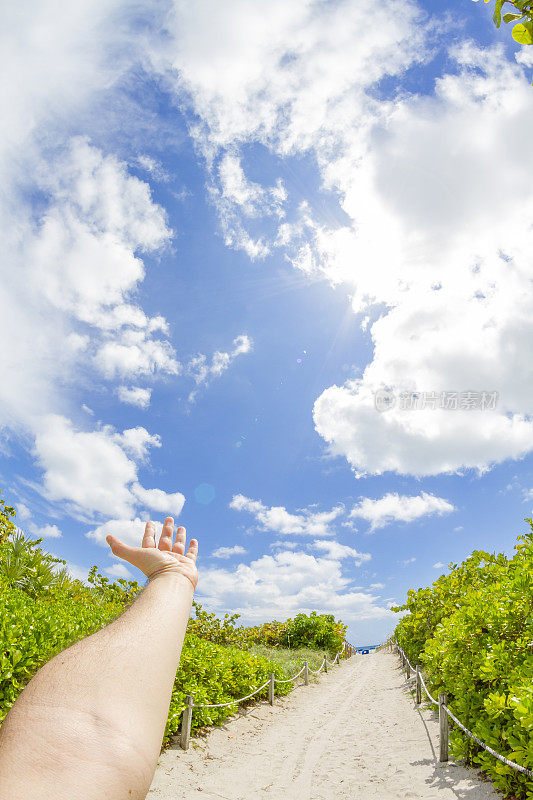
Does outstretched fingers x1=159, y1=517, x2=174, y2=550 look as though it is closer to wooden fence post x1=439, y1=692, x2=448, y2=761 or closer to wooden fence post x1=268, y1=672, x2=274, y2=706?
wooden fence post x1=439, y1=692, x2=448, y2=761

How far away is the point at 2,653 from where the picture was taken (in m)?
5.21

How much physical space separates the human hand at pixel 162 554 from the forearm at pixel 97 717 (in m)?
0.29

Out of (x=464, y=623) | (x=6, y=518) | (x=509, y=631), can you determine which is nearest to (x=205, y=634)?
(x=6, y=518)

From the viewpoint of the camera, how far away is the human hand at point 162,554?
1320 mm

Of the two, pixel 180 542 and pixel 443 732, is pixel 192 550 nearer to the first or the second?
pixel 180 542

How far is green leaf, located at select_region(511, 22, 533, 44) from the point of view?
5.74ft

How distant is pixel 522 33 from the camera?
1772 millimetres

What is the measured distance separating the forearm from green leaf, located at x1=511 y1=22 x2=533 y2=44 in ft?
8.04

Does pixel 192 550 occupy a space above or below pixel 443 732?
above

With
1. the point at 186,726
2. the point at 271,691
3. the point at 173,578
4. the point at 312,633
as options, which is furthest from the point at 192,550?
the point at 312,633

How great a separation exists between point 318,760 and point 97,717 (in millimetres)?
9461

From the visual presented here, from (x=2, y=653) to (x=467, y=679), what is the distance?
6438 millimetres

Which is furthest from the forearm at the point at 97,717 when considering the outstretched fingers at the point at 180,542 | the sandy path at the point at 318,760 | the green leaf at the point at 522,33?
the sandy path at the point at 318,760

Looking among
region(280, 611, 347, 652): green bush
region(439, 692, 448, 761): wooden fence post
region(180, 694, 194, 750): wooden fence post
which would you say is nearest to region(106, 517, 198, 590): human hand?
region(180, 694, 194, 750): wooden fence post
